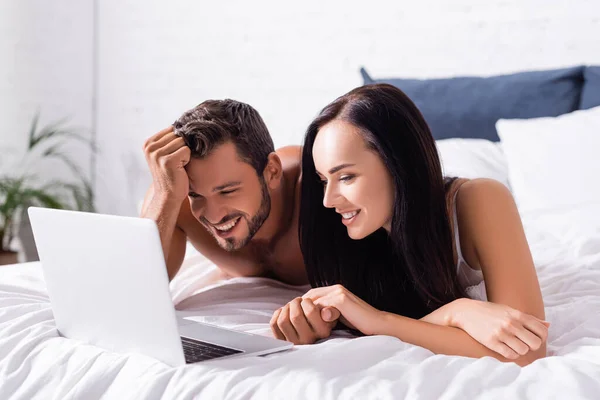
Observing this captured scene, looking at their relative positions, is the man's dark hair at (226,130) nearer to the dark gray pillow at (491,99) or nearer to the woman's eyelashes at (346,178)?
the woman's eyelashes at (346,178)

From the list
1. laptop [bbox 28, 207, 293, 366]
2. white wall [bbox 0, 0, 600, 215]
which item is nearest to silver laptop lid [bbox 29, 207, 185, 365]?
laptop [bbox 28, 207, 293, 366]

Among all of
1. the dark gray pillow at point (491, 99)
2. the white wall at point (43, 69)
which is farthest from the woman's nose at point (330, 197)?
the white wall at point (43, 69)

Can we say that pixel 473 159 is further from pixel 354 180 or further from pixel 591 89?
pixel 354 180

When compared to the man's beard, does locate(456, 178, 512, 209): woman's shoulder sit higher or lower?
higher

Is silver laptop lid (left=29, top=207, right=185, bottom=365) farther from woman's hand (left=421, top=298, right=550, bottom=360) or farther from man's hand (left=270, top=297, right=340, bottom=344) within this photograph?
Answer: woman's hand (left=421, top=298, right=550, bottom=360)

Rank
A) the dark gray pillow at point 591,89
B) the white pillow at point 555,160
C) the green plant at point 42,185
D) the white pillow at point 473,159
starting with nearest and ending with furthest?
the white pillow at point 555,160, the white pillow at point 473,159, the dark gray pillow at point 591,89, the green plant at point 42,185

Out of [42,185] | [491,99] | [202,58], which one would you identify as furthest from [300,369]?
[42,185]

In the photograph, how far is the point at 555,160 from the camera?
2379 millimetres

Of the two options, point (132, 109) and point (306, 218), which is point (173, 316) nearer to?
point (306, 218)

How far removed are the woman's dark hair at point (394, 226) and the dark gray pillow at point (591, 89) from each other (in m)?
1.20

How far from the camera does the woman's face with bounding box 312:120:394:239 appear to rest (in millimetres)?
1510

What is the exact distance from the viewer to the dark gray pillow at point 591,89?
2629 mm

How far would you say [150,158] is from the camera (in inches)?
69.9

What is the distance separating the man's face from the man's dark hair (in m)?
0.02
